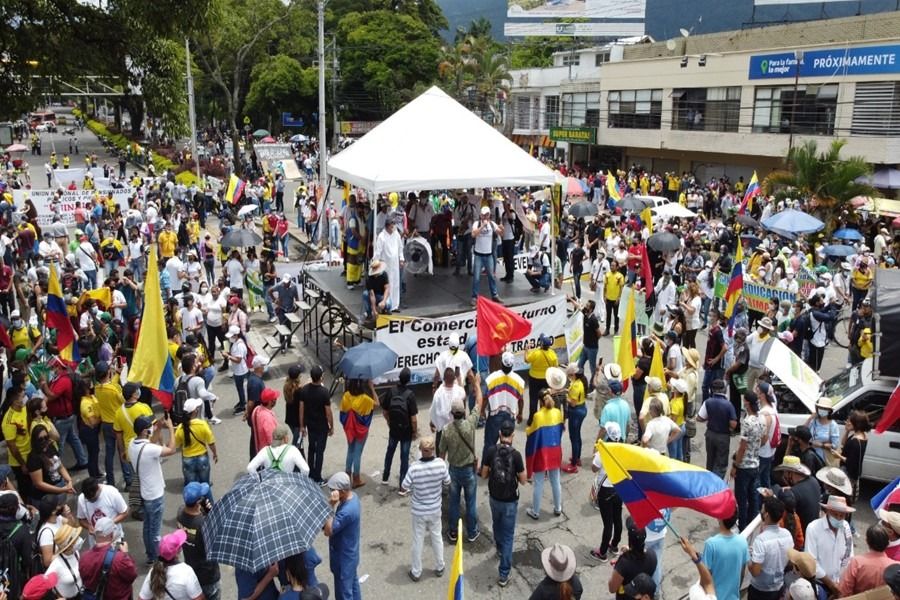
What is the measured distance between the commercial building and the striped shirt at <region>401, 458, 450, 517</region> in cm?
2923

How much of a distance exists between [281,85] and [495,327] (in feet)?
179

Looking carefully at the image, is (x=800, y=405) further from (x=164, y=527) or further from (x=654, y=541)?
(x=164, y=527)

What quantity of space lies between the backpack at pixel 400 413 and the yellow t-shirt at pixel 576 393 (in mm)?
1925

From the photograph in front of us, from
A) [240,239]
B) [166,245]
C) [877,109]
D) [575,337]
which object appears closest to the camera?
[575,337]

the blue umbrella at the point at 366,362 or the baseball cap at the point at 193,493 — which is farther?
the blue umbrella at the point at 366,362

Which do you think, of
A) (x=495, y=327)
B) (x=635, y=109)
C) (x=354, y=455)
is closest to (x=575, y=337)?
(x=495, y=327)

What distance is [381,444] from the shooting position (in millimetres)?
10523

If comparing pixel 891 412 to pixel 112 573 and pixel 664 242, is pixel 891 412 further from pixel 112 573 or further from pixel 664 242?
pixel 664 242

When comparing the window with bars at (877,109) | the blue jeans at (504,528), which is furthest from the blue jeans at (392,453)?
the window with bars at (877,109)

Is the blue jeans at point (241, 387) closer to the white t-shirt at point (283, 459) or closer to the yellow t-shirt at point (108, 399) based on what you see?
the yellow t-shirt at point (108, 399)

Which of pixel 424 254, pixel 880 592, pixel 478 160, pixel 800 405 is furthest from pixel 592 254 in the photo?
pixel 880 592

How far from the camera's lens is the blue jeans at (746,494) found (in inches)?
316

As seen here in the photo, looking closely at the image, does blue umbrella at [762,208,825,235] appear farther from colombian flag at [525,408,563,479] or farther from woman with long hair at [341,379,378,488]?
woman with long hair at [341,379,378,488]

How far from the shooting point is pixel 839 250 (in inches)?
716
